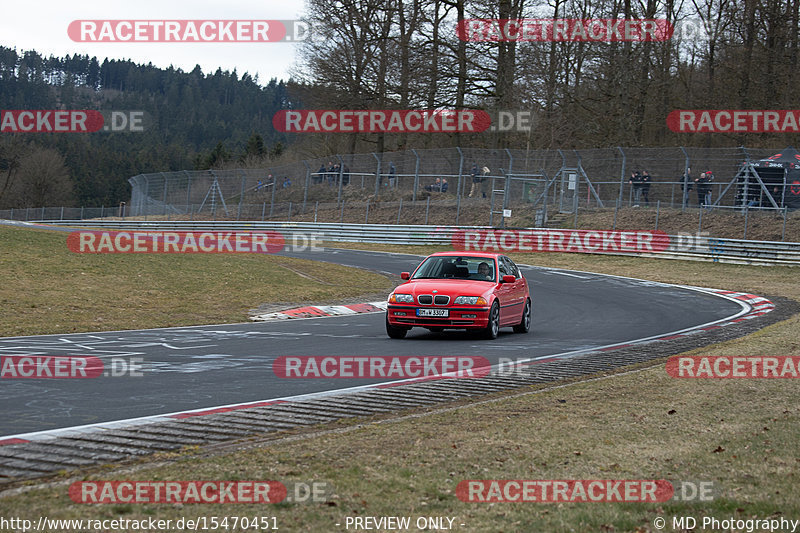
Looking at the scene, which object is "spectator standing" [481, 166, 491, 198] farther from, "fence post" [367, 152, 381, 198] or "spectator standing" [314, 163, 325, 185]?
"spectator standing" [314, 163, 325, 185]

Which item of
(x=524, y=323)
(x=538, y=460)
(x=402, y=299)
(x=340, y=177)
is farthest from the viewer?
(x=340, y=177)

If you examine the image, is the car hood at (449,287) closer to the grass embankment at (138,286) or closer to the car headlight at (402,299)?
the car headlight at (402,299)

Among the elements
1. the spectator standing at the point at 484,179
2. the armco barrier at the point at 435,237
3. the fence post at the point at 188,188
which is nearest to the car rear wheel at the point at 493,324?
the armco barrier at the point at 435,237

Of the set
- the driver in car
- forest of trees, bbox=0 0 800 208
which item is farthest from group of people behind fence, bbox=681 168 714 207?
the driver in car

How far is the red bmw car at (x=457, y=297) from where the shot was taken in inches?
529

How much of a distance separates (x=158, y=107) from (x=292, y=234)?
156495 millimetres

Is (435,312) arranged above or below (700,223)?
below

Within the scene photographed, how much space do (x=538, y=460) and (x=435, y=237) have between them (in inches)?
1300

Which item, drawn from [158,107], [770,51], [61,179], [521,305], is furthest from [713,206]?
[158,107]

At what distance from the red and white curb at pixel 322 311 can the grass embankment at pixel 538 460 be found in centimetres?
986

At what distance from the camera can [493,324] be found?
13.9 m

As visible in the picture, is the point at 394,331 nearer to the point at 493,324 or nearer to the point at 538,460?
the point at 493,324

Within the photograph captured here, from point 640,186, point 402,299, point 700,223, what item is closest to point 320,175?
point 640,186

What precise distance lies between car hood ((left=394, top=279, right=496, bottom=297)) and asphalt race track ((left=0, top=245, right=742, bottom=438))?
0.79 metres
